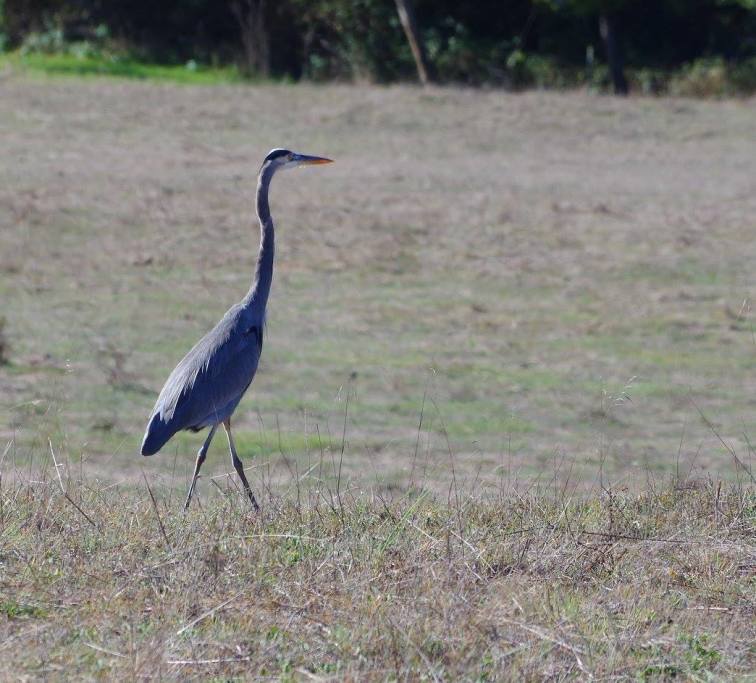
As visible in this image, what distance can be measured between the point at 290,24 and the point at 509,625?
28.3m

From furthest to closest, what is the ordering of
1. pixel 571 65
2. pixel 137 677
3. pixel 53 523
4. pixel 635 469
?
pixel 571 65 → pixel 635 469 → pixel 53 523 → pixel 137 677

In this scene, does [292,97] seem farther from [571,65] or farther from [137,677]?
[137,677]

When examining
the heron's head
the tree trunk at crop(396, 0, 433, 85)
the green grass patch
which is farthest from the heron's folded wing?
the tree trunk at crop(396, 0, 433, 85)

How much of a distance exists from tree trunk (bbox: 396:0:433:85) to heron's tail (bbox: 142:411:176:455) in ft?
75.9

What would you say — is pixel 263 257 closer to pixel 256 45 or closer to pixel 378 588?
pixel 378 588

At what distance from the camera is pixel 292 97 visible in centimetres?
2439

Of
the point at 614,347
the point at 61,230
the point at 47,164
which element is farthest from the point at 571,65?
the point at 614,347

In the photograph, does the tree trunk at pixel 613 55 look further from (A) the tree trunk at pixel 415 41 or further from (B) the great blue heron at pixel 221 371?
(B) the great blue heron at pixel 221 371

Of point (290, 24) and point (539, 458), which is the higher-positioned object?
point (290, 24)

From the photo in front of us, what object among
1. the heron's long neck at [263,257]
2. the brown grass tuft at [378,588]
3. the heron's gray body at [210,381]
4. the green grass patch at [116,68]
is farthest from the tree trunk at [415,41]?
the brown grass tuft at [378,588]

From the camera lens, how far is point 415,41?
29047 millimetres

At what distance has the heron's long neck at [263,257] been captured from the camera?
708 centimetres

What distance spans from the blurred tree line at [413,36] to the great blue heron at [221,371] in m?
22.1

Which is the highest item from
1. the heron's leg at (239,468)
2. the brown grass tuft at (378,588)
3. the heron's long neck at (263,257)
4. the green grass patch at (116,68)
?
the green grass patch at (116,68)
